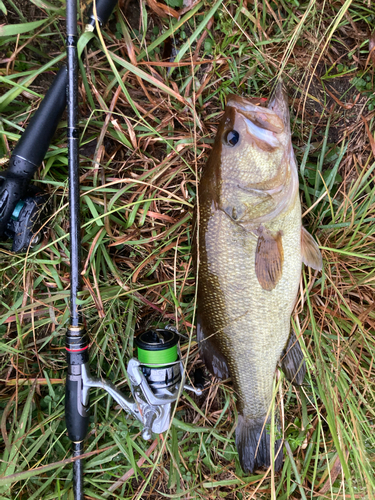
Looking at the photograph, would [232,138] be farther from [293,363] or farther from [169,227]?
[293,363]

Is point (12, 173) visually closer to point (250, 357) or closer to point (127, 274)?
point (127, 274)

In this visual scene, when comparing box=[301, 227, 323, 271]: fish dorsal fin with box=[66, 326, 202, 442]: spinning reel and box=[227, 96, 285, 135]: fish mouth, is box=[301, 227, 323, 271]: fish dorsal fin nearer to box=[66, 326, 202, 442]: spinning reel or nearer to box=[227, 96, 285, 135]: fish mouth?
box=[227, 96, 285, 135]: fish mouth

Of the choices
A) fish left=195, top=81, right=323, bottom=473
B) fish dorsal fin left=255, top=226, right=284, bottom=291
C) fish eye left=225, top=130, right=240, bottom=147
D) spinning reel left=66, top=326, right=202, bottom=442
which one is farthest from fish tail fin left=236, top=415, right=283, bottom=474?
fish eye left=225, top=130, right=240, bottom=147

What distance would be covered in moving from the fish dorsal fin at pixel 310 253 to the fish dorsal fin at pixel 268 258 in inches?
5.7

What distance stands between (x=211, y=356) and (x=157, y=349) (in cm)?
31

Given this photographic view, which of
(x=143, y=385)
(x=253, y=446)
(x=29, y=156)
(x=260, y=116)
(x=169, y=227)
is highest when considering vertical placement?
(x=260, y=116)

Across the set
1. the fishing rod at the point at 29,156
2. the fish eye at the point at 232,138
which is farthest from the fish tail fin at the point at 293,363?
the fishing rod at the point at 29,156

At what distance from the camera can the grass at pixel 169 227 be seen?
5.71 ft

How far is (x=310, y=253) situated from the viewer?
1.63 metres

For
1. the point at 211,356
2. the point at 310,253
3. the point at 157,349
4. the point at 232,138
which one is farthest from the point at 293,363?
the point at 232,138

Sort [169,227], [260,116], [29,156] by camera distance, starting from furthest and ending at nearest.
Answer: [169,227] < [29,156] < [260,116]

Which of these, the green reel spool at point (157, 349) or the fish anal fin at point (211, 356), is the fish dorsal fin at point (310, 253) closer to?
the fish anal fin at point (211, 356)

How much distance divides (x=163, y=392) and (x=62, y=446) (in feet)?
2.47

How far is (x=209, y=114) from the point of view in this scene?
6.04 ft
